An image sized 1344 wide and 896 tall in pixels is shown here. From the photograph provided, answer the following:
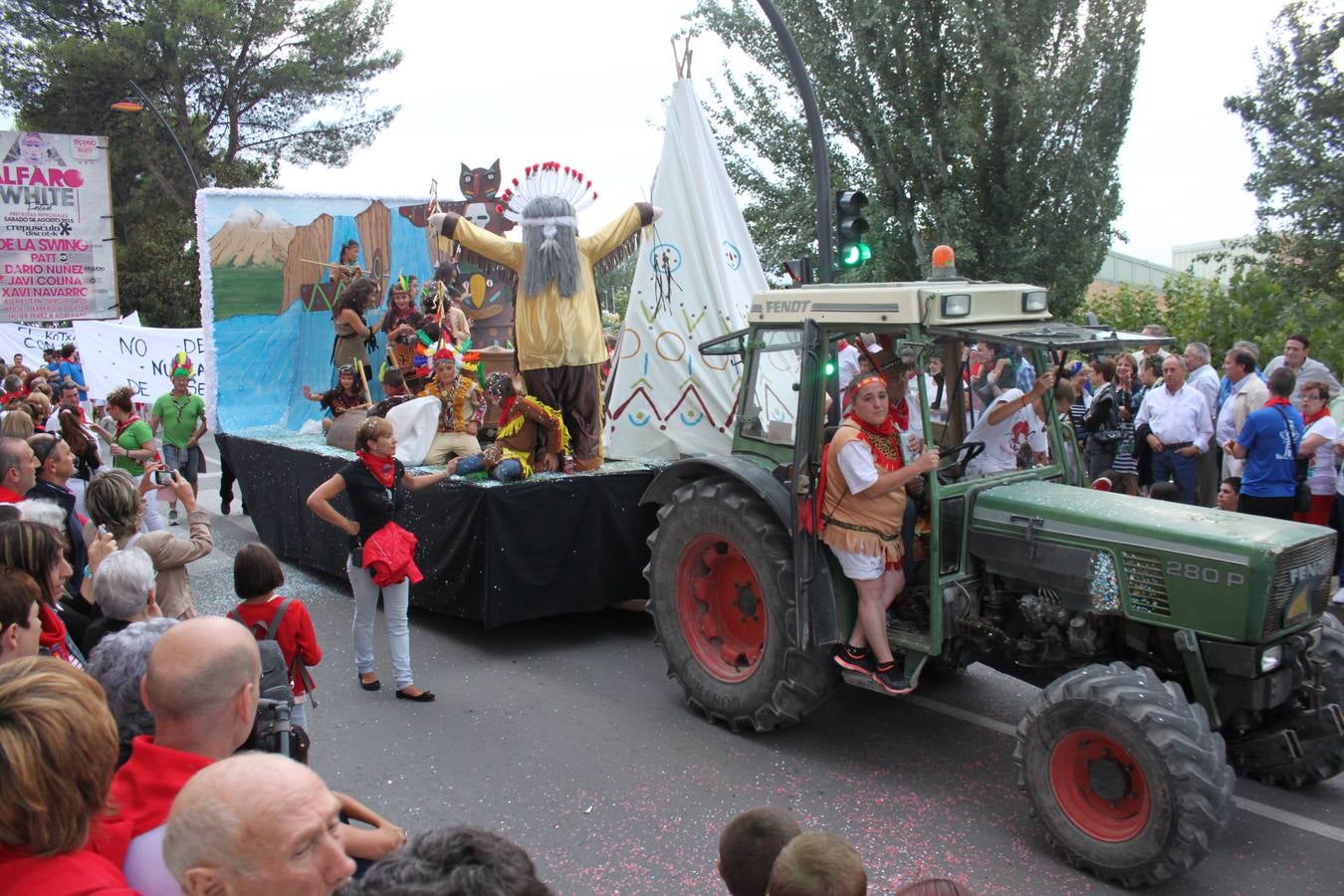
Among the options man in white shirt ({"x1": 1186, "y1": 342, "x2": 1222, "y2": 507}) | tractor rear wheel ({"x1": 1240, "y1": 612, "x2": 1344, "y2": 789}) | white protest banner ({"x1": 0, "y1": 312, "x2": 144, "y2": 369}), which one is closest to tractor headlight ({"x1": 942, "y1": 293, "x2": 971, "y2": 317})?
tractor rear wheel ({"x1": 1240, "y1": 612, "x2": 1344, "y2": 789})

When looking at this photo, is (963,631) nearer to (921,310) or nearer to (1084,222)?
(921,310)

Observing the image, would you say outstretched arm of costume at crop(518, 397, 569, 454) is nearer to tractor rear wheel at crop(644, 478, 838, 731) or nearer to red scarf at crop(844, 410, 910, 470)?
tractor rear wheel at crop(644, 478, 838, 731)

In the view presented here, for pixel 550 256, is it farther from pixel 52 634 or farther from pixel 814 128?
pixel 52 634

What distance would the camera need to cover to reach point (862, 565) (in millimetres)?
4535

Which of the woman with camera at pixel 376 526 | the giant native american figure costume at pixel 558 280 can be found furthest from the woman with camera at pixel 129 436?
the woman with camera at pixel 376 526

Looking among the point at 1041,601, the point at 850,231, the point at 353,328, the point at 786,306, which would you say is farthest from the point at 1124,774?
the point at 353,328

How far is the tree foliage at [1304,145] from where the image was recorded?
40.5ft

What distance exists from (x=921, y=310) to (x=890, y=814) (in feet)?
6.84

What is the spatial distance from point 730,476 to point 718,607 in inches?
29.6

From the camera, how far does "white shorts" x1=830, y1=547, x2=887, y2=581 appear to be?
4531 mm

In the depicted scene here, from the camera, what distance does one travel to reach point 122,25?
23.5m

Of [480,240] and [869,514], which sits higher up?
[480,240]

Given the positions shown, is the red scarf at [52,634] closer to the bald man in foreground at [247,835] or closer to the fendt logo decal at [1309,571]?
the bald man in foreground at [247,835]

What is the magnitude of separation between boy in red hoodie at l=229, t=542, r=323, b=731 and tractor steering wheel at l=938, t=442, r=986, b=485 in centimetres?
273
